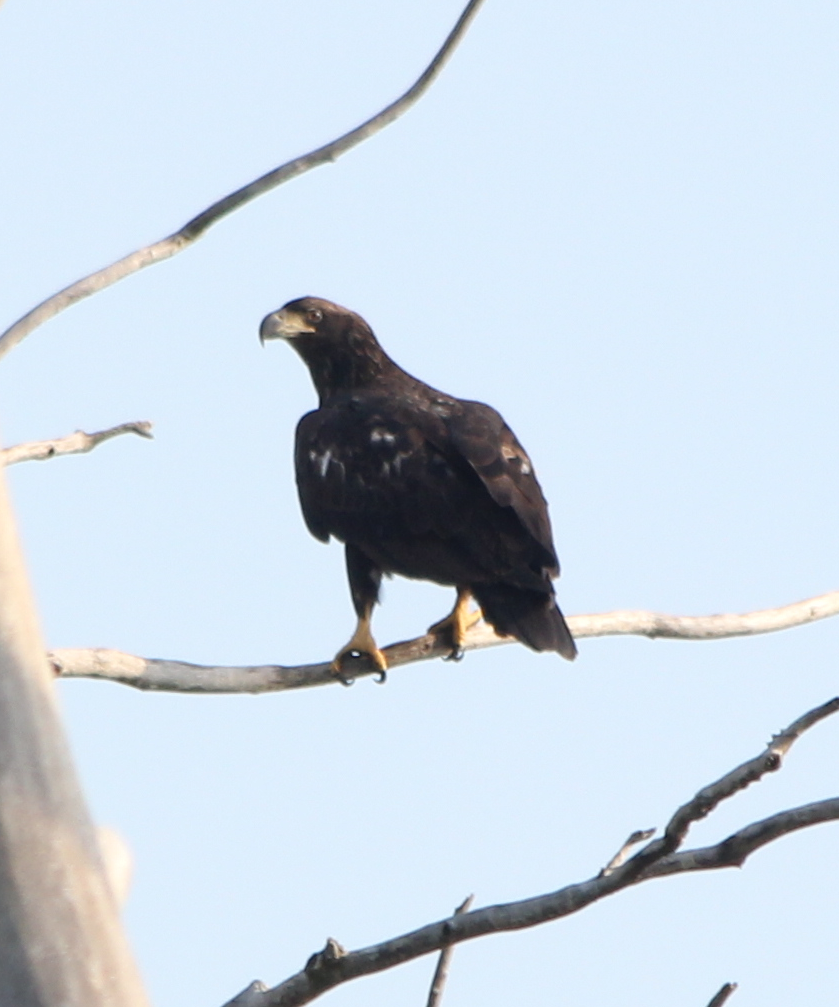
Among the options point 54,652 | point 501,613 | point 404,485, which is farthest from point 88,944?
point 404,485

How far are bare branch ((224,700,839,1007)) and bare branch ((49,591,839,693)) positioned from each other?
2.05 m

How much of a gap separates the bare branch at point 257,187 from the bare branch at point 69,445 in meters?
0.46

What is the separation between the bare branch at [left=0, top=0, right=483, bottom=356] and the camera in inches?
221

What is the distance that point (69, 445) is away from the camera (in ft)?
18.6

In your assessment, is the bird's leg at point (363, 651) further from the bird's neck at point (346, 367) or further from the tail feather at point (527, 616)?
the bird's neck at point (346, 367)

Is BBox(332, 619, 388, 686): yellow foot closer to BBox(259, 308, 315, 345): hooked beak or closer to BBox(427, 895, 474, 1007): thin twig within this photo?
BBox(259, 308, 315, 345): hooked beak

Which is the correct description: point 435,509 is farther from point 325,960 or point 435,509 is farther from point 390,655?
point 325,960

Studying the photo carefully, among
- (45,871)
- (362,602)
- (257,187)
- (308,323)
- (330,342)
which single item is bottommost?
(45,871)

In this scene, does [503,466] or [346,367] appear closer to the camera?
[503,466]

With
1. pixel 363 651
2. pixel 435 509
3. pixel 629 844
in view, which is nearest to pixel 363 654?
A: pixel 363 651

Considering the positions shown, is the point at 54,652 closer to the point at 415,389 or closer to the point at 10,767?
the point at 10,767

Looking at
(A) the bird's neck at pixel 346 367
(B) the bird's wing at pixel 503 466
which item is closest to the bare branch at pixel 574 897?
(B) the bird's wing at pixel 503 466

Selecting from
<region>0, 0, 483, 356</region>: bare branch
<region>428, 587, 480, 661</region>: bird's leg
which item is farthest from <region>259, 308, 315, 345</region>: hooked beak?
<region>0, 0, 483, 356</region>: bare branch

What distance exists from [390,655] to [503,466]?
934 mm
